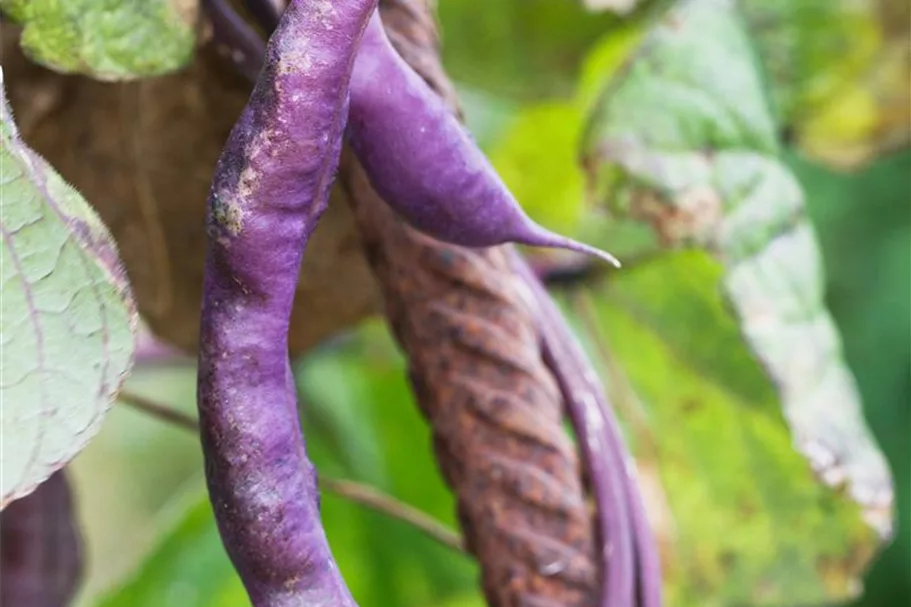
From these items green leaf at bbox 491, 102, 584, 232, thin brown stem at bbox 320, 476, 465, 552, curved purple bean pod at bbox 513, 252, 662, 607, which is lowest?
thin brown stem at bbox 320, 476, 465, 552

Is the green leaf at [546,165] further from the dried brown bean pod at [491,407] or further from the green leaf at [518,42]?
the dried brown bean pod at [491,407]

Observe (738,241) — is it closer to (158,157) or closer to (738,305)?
(738,305)

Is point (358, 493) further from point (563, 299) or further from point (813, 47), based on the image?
point (813, 47)

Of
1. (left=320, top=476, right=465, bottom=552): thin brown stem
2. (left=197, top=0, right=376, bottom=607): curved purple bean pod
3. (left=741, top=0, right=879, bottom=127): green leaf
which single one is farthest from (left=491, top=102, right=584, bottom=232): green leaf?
(left=197, top=0, right=376, bottom=607): curved purple bean pod

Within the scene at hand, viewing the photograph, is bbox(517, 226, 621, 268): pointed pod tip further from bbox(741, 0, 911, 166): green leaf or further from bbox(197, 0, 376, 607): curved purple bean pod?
bbox(741, 0, 911, 166): green leaf

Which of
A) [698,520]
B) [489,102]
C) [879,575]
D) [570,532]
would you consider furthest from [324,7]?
[879,575]

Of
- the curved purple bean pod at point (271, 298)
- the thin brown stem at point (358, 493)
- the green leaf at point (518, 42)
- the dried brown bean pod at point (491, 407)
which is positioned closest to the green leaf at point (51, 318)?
the curved purple bean pod at point (271, 298)
